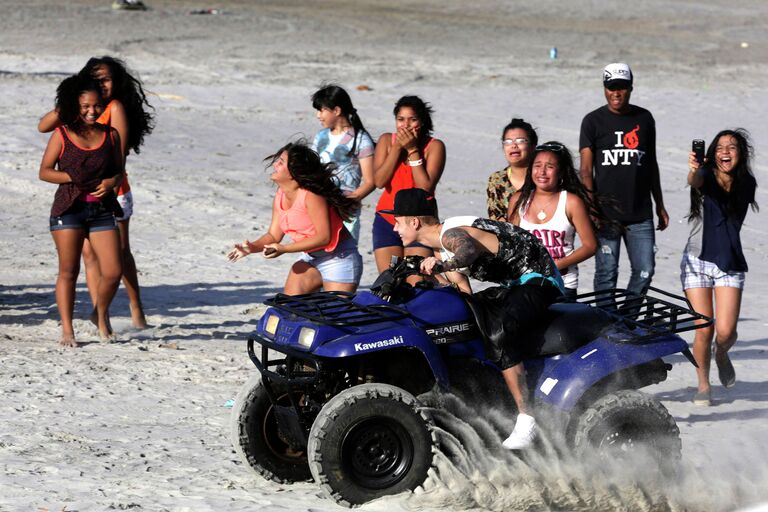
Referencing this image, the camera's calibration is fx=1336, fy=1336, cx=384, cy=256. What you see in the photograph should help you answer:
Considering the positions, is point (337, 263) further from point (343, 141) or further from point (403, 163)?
point (343, 141)

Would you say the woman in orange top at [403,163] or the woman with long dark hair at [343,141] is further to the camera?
the woman with long dark hair at [343,141]

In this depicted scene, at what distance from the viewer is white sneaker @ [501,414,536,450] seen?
589cm

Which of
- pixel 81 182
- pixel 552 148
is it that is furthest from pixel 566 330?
pixel 81 182

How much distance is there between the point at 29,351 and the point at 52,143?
1376 millimetres

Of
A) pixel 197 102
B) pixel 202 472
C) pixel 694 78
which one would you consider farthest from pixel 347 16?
pixel 202 472

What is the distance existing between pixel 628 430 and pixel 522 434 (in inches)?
21.0

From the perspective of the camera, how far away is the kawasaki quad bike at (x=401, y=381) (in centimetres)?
567

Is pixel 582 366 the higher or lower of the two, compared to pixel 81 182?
lower

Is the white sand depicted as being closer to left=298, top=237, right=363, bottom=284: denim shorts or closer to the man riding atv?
the man riding atv

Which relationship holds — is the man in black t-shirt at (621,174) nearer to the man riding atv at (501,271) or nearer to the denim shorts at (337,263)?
the denim shorts at (337,263)

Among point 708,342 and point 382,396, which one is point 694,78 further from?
point 382,396

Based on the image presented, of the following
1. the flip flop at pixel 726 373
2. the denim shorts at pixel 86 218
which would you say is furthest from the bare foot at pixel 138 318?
the flip flop at pixel 726 373

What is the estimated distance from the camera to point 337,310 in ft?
19.6

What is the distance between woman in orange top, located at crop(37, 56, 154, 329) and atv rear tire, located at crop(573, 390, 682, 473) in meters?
4.30
